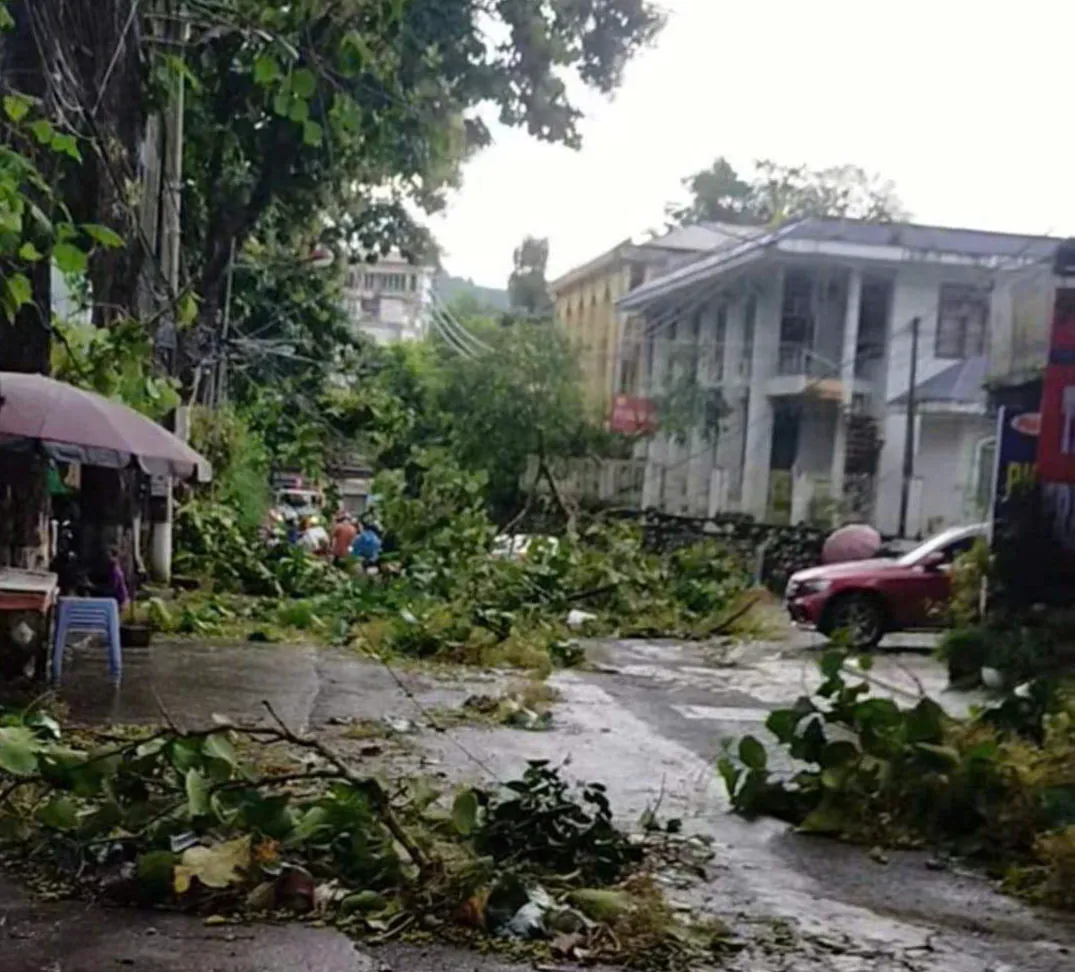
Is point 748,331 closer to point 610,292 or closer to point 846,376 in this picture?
point 846,376

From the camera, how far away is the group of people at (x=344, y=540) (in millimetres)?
22031

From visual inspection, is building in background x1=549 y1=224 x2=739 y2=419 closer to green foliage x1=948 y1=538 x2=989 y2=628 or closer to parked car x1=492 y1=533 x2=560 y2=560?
parked car x1=492 y1=533 x2=560 y2=560

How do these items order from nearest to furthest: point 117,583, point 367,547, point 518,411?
point 117,583 < point 367,547 < point 518,411

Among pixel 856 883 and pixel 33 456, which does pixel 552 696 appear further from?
pixel 856 883

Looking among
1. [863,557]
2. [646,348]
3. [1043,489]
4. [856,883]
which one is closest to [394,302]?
[646,348]

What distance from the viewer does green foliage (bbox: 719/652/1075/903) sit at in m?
7.23

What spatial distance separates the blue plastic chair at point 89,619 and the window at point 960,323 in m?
19.6

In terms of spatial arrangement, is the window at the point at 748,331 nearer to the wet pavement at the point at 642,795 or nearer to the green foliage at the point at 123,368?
the wet pavement at the point at 642,795

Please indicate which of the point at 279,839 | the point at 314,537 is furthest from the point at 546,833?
the point at 314,537

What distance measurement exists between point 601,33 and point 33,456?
12.3 meters

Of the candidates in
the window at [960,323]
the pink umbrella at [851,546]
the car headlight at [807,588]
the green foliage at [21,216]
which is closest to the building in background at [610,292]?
the window at [960,323]

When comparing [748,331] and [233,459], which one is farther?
[748,331]

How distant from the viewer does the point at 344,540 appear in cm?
2405

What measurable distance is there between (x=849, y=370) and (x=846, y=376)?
Answer: 0.42ft
